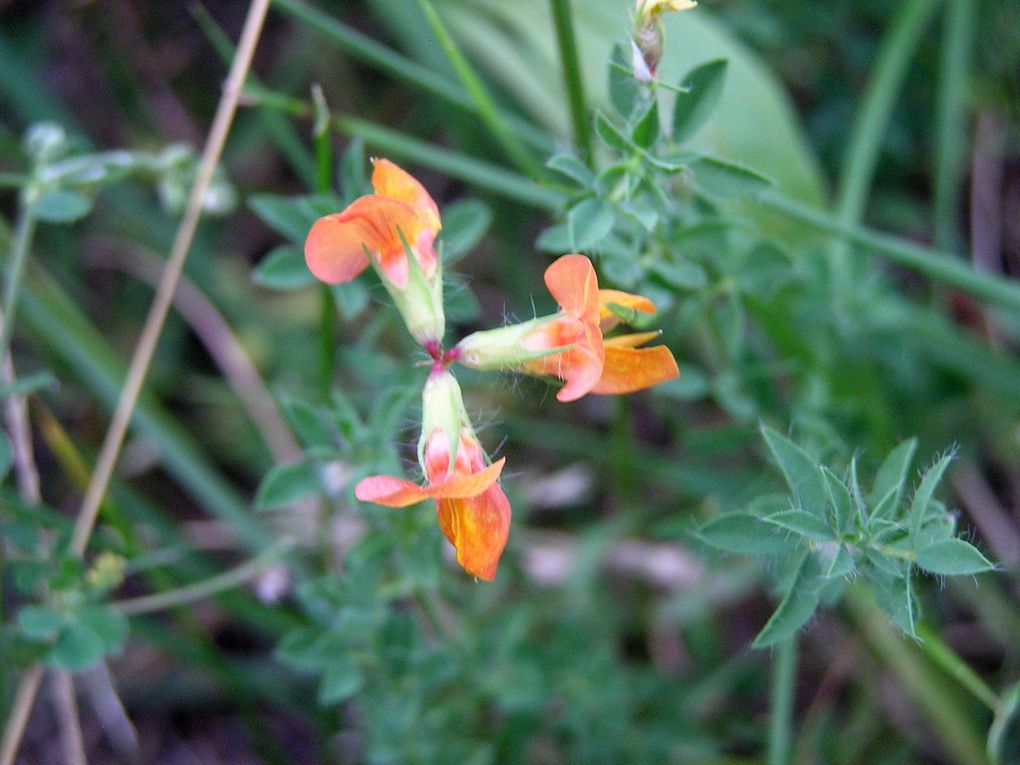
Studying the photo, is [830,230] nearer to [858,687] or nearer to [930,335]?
[930,335]

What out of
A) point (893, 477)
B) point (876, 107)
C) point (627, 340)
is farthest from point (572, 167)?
point (876, 107)

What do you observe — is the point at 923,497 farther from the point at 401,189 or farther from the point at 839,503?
the point at 401,189

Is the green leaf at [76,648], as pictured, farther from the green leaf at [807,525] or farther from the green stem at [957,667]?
the green stem at [957,667]

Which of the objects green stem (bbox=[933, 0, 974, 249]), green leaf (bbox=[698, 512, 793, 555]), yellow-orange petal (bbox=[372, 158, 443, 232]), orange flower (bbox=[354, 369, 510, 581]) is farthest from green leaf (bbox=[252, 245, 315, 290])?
green stem (bbox=[933, 0, 974, 249])

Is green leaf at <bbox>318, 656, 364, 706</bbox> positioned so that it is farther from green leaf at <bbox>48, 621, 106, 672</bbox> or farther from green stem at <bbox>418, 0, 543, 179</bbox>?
green stem at <bbox>418, 0, 543, 179</bbox>

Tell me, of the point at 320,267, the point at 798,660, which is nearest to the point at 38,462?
the point at 320,267

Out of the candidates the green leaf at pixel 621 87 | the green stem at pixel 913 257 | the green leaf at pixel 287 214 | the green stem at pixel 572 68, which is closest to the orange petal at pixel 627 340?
the green leaf at pixel 621 87
